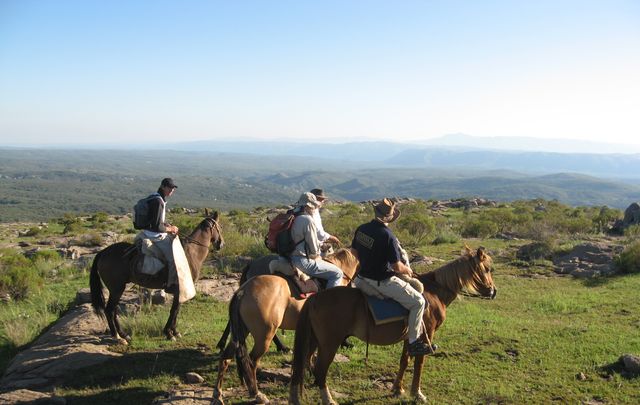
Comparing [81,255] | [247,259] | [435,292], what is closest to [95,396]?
[435,292]

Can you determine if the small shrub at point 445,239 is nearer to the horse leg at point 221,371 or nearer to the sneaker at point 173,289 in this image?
the sneaker at point 173,289

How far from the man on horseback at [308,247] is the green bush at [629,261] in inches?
475

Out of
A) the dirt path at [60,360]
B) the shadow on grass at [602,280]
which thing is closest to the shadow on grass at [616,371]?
the dirt path at [60,360]

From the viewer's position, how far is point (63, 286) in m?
13.4

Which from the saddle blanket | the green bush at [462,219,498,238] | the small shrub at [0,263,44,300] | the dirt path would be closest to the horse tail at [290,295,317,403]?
the saddle blanket

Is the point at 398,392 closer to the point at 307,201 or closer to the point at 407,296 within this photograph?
the point at 407,296

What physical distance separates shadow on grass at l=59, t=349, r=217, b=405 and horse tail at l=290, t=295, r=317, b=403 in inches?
77.0

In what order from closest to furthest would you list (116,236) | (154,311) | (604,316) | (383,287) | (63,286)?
(383,287) → (154,311) → (604,316) → (63,286) → (116,236)

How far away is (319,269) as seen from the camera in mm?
7383

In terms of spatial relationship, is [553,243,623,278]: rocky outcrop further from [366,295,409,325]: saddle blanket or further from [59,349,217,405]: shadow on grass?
[59,349,217,405]: shadow on grass

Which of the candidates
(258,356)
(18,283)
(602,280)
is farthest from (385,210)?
(602,280)

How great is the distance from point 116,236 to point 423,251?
47.0 feet

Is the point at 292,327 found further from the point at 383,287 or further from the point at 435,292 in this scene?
the point at 435,292

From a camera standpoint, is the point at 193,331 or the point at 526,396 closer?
the point at 526,396
